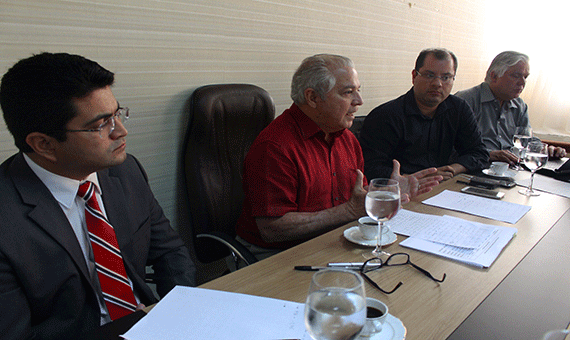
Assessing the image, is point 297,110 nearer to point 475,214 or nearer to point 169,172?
point 169,172

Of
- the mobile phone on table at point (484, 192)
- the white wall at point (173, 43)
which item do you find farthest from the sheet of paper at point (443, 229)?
the white wall at point (173, 43)

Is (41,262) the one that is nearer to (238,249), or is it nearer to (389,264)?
(238,249)

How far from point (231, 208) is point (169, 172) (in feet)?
1.14

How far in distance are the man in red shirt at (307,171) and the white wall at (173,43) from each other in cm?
43

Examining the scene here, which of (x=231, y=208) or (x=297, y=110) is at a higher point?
(x=297, y=110)

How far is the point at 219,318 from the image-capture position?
30.4 inches

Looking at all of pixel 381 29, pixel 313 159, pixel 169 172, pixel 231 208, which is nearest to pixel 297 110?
pixel 313 159

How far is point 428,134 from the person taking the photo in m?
2.39

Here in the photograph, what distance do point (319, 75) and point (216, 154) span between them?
52 centimetres

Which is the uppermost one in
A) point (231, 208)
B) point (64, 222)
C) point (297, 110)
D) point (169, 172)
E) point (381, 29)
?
point (381, 29)

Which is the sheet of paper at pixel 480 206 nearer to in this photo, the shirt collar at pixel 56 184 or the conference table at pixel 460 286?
the conference table at pixel 460 286

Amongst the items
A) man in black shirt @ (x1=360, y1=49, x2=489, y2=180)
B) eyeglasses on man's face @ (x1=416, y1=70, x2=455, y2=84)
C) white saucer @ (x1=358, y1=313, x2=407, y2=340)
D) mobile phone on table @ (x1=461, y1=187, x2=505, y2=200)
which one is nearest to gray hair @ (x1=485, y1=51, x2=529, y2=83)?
man in black shirt @ (x1=360, y1=49, x2=489, y2=180)

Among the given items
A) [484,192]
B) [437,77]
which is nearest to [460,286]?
[484,192]

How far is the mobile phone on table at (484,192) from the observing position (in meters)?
1.56
